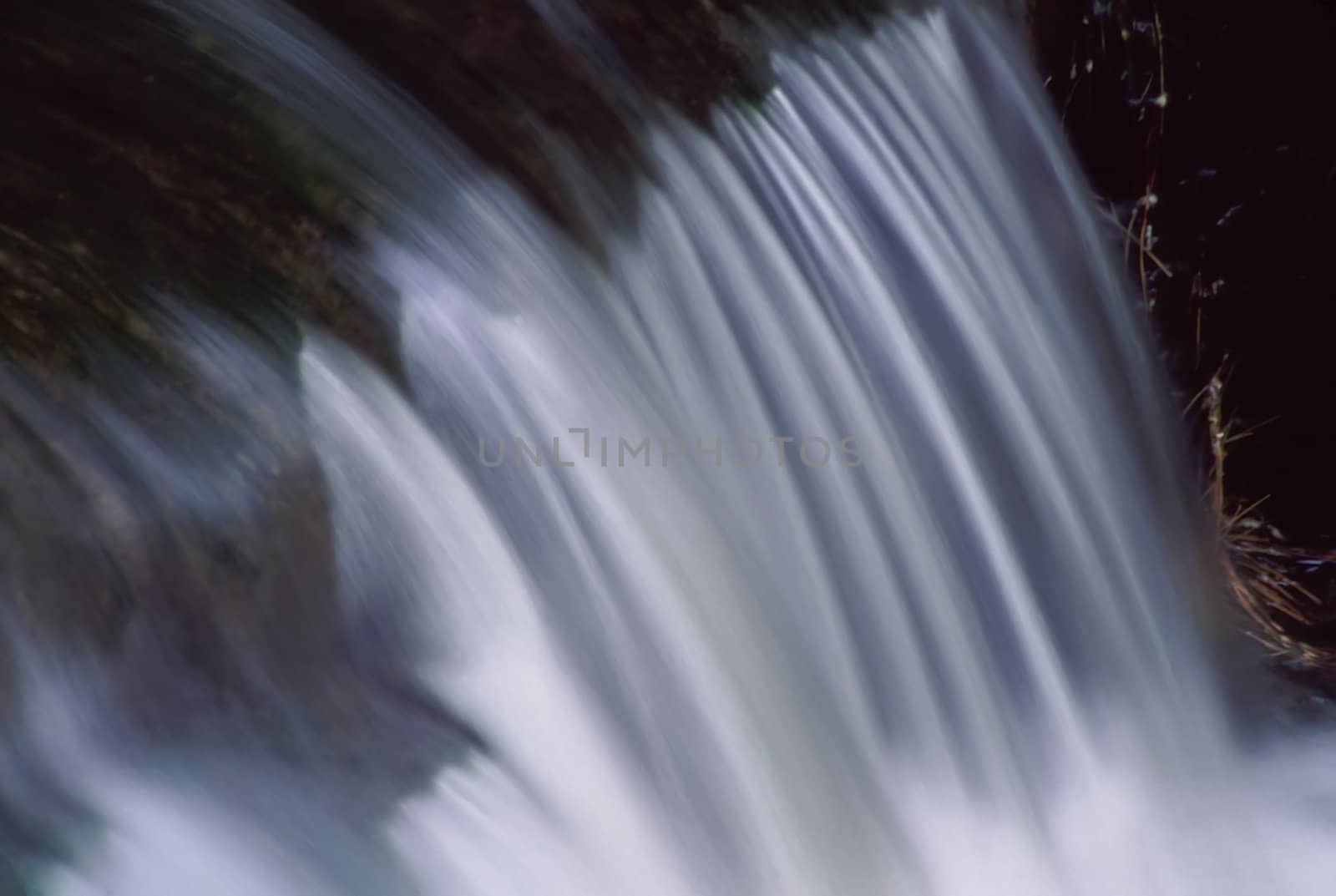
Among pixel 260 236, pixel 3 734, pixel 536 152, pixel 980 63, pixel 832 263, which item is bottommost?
pixel 3 734

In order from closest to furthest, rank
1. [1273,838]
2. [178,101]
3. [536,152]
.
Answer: [178,101]
[536,152]
[1273,838]

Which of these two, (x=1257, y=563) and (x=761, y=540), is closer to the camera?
(x=761, y=540)

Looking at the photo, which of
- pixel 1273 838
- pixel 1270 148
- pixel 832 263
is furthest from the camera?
pixel 1270 148

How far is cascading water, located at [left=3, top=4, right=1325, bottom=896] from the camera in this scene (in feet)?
5.94

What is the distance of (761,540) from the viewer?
2.21m

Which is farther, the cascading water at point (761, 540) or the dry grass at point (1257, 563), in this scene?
the dry grass at point (1257, 563)

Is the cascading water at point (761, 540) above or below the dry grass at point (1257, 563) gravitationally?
below

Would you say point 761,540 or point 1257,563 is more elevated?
point 1257,563

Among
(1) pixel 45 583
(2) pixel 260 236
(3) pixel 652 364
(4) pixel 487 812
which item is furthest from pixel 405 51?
(4) pixel 487 812

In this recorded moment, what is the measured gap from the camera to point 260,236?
1.90m

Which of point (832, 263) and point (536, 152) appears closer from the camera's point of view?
point (536, 152)

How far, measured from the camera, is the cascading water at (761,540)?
1.81 m

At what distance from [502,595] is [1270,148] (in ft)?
6.83

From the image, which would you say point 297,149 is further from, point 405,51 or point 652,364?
point 652,364
